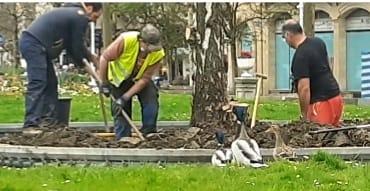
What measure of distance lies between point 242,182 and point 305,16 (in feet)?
66.7

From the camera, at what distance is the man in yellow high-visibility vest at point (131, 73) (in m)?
9.77

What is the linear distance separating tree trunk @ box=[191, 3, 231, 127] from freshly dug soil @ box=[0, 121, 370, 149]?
26.0 inches

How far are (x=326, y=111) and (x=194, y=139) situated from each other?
1785 mm

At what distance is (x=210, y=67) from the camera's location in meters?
10.7

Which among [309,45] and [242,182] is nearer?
[242,182]

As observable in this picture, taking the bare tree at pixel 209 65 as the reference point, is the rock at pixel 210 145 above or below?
below

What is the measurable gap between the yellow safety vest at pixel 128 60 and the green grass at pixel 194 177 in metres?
2.04

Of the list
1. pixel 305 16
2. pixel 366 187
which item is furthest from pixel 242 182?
pixel 305 16

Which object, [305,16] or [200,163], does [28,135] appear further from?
[305,16]

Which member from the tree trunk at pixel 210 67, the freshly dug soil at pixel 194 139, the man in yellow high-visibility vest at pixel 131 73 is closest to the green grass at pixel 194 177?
the freshly dug soil at pixel 194 139

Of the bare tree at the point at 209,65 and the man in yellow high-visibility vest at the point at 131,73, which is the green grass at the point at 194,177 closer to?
the man in yellow high-visibility vest at the point at 131,73

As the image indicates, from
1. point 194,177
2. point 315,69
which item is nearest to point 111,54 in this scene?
point 315,69

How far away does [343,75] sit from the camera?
5066 centimetres

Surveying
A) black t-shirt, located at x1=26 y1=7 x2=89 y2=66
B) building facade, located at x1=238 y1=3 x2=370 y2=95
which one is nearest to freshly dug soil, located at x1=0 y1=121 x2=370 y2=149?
black t-shirt, located at x1=26 y1=7 x2=89 y2=66
